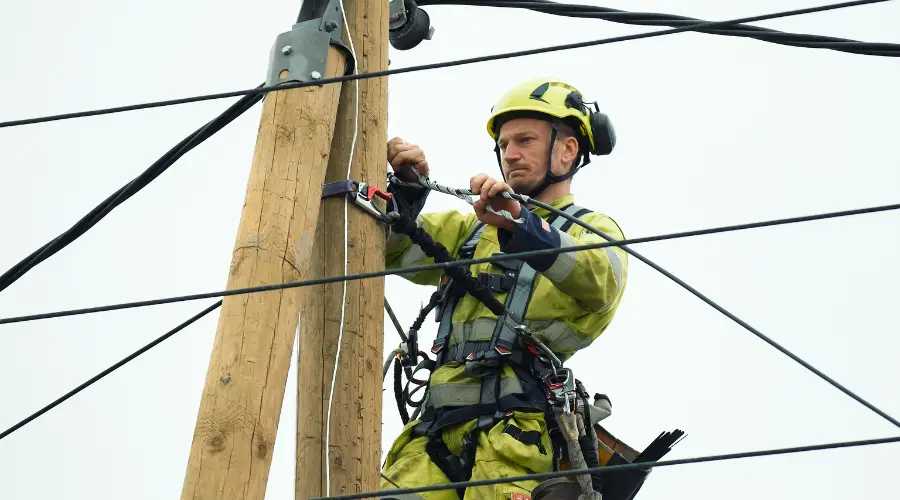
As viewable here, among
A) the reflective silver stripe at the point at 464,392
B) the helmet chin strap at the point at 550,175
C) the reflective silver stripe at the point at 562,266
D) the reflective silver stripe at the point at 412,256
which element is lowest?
the reflective silver stripe at the point at 464,392

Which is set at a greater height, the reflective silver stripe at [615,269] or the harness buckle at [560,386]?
the reflective silver stripe at [615,269]

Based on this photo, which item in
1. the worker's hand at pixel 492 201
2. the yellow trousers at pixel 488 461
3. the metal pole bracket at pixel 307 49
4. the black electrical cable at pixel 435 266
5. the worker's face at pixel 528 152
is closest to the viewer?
the black electrical cable at pixel 435 266

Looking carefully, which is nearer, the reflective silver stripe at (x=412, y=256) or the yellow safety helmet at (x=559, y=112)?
the reflective silver stripe at (x=412, y=256)

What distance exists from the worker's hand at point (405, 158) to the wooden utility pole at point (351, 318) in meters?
0.52

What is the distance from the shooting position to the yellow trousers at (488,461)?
5.79 metres

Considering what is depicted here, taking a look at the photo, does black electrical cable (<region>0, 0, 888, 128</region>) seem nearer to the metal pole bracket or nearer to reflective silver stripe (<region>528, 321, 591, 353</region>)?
the metal pole bracket

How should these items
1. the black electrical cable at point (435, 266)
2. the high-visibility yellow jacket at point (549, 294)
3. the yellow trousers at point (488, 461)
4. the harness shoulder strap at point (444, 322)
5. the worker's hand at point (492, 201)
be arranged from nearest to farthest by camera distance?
1. the black electrical cable at point (435, 266)
2. the worker's hand at point (492, 201)
3. the yellow trousers at point (488, 461)
4. the high-visibility yellow jacket at point (549, 294)
5. the harness shoulder strap at point (444, 322)

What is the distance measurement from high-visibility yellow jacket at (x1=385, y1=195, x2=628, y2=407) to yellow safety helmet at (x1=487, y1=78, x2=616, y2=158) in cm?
53

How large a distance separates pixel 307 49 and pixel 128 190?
113cm

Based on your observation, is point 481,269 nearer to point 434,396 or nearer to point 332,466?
point 434,396

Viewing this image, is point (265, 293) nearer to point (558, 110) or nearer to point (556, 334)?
point (556, 334)

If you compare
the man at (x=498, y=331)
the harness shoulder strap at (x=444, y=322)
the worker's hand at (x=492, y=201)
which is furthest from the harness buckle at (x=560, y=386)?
the worker's hand at (x=492, y=201)

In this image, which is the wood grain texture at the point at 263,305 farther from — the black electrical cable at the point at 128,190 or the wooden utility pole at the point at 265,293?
the black electrical cable at the point at 128,190

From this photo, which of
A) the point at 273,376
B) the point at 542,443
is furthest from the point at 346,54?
the point at 542,443
